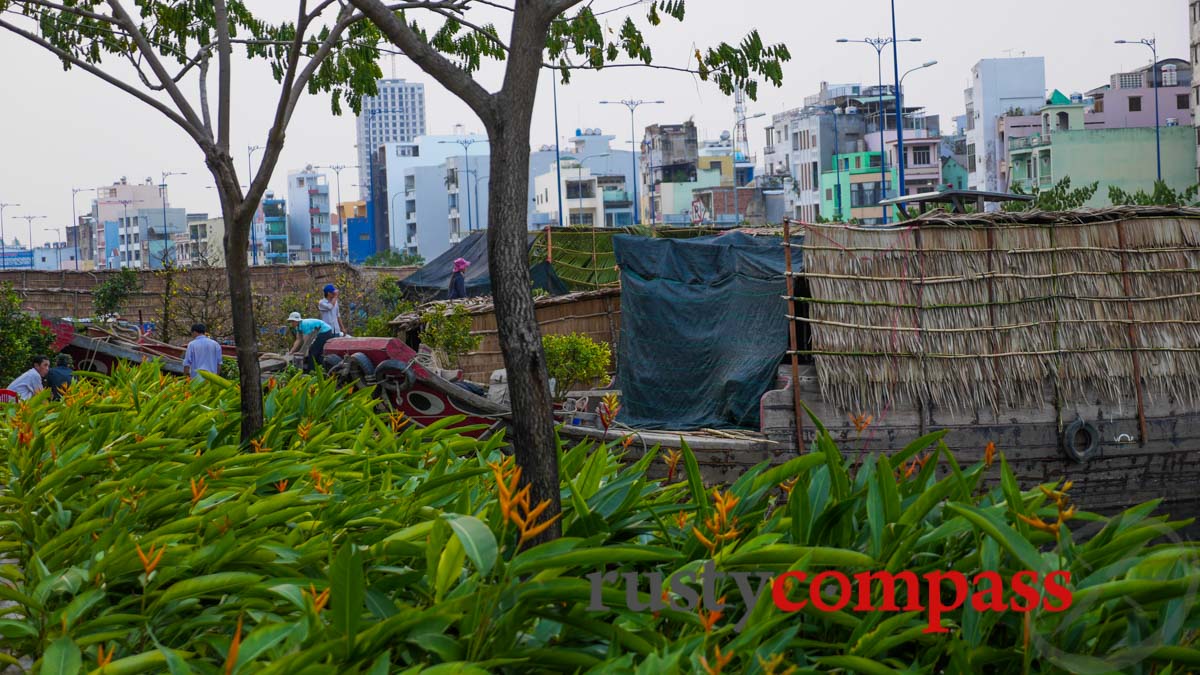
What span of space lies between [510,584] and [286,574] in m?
1.10

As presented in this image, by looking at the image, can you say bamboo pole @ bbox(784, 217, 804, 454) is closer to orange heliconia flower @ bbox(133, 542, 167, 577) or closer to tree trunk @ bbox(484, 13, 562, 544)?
tree trunk @ bbox(484, 13, 562, 544)

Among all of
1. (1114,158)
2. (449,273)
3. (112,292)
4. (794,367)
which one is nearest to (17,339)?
(794,367)

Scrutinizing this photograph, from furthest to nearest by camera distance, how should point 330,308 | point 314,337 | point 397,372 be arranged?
point 330,308
point 314,337
point 397,372

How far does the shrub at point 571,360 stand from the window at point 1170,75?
202 ft

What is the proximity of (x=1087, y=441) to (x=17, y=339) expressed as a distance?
13.1 m

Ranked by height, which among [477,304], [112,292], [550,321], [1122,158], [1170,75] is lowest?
[550,321]

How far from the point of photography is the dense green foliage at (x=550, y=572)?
362 centimetres

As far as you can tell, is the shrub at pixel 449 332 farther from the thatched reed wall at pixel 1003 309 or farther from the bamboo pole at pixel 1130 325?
the bamboo pole at pixel 1130 325

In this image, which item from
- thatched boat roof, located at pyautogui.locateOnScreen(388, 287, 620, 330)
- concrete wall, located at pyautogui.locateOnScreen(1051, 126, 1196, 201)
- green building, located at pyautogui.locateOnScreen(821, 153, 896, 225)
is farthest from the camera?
green building, located at pyautogui.locateOnScreen(821, 153, 896, 225)

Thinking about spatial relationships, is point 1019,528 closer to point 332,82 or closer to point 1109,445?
point 332,82

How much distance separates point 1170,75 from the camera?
68812 millimetres

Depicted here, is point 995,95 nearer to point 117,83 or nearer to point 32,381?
point 32,381

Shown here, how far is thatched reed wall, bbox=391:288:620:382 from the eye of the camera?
16.6 metres

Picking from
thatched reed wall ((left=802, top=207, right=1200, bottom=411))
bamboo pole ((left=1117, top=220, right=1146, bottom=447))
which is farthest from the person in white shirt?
bamboo pole ((left=1117, top=220, right=1146, bottom=447))
